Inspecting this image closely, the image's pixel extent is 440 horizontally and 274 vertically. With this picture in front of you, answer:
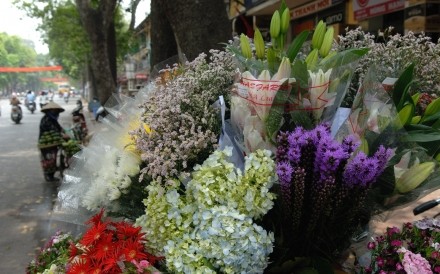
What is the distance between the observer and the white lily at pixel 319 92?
5.01ft

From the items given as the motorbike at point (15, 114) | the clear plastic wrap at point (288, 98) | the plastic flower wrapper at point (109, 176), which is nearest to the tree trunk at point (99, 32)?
the plastic flower wrapper at point (109, 176)

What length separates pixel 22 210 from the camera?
6.94m

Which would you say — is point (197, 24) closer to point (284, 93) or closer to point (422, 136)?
point (284, 93)

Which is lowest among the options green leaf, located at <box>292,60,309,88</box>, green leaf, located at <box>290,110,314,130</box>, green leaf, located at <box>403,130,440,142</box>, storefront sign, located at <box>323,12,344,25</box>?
green leaf, located at <box>403,130,440,142</box>

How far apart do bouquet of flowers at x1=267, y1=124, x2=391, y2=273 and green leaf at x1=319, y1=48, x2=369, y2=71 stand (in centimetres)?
25

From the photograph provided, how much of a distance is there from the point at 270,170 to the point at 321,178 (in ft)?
0.53

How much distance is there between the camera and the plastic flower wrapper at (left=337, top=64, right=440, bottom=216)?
1.51 meters

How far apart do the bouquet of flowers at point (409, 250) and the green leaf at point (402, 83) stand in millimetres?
459

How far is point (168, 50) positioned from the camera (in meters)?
5.73

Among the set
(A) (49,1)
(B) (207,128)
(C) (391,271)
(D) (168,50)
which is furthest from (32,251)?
(A) (49,1)

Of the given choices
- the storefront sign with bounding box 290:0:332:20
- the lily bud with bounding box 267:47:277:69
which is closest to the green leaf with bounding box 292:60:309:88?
the lily bud with bounding box 267:47:277:69

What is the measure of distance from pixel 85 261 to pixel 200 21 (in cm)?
243

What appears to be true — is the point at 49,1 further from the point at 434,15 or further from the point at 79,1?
the point at 434,15

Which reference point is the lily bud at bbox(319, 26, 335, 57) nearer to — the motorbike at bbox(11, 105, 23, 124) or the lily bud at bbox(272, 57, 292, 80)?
the lily bud at bbox(272, 57, 292, 80)
